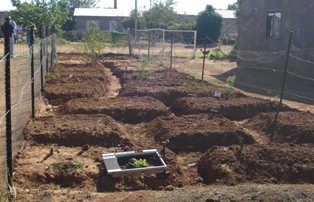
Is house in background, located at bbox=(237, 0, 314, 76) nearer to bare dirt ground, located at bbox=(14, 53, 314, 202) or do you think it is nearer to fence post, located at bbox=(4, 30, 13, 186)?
bare dirt ground, located at bbox=(14, 53, 314, 202)

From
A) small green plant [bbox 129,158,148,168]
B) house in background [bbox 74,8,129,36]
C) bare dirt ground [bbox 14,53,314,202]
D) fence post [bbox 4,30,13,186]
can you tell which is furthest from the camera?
house in background [bbox 74,8,129,36]

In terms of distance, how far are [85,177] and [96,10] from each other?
1908 inches

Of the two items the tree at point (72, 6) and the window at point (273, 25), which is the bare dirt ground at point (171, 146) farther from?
the tree at point (72, 6)

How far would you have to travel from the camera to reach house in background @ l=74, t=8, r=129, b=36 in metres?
48.9

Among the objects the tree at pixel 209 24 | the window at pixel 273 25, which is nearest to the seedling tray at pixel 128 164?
the window at pixel 273 25

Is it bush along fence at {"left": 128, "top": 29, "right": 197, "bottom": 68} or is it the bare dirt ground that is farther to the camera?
bush along fence at {"left": 128, "top": 29, "right": 197, "bottom": 68}

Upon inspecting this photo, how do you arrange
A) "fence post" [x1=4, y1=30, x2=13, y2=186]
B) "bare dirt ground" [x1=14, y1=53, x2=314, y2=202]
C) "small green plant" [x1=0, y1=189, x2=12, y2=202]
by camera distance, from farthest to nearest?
1. "bare dirt ground" [x1=14, y1=53, x2=314, y2=202]
2. "fence post" [x1=4, y1=30, x2=13, y2=186]
3. "small green plant" [x1=0, y1=189, x2=12, y2=202]

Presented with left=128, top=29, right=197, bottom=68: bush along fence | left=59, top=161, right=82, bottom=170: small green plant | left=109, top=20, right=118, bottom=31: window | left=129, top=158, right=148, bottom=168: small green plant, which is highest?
left=109, top=20, right=118, bottom=31: window

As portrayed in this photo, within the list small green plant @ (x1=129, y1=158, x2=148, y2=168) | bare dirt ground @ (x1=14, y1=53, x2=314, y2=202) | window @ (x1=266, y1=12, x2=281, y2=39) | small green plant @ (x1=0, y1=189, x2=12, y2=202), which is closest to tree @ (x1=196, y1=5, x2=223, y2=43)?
window @ (x1=266, y1=12, x2=281, y2=39)

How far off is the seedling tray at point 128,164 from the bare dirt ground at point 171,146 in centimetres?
14

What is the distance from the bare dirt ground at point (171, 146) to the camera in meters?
5.32

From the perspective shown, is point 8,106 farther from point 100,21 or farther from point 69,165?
point 100,21

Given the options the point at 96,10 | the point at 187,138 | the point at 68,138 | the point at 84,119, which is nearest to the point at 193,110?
the point at 187,138

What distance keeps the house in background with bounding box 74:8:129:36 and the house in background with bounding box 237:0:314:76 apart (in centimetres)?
3008
